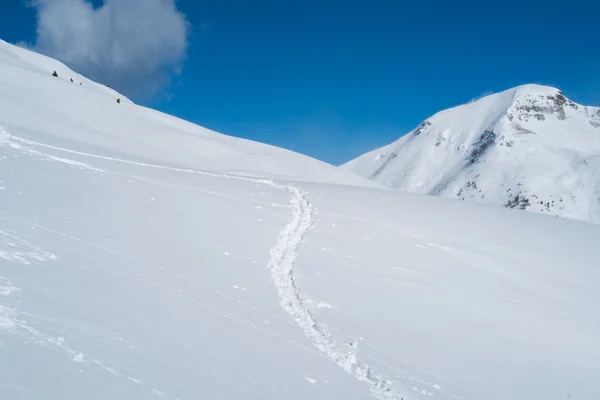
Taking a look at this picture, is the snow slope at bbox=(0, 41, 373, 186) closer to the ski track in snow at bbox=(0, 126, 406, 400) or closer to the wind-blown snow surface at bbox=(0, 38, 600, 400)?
the ski track in snow at bbox=(0, 126, 406, 400)

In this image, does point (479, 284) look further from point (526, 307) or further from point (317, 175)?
point (317, 175)

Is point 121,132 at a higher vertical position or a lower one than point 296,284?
higher

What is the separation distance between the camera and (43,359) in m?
5.04

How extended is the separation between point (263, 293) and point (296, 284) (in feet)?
4.09

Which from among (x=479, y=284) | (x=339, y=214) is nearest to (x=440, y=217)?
(x=339, y=214)

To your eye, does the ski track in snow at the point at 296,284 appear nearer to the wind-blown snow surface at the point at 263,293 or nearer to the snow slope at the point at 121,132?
the wind-blown snow surface at the point at 263,293

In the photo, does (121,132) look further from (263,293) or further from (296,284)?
(263,293)

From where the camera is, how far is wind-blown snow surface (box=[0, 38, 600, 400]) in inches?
236

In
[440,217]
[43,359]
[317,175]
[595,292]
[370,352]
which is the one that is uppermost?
[317,175]

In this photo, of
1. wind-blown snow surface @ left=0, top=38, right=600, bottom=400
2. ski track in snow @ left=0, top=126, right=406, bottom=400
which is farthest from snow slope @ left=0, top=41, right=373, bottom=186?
wind-blown snow surface @ left=0, top=38, right=600, bottom=400

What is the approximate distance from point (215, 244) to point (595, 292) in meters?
11.3

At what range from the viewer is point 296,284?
11.2 m

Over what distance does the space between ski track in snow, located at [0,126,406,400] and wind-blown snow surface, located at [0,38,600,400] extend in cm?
5

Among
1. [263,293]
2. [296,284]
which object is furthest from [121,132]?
[263,293]
